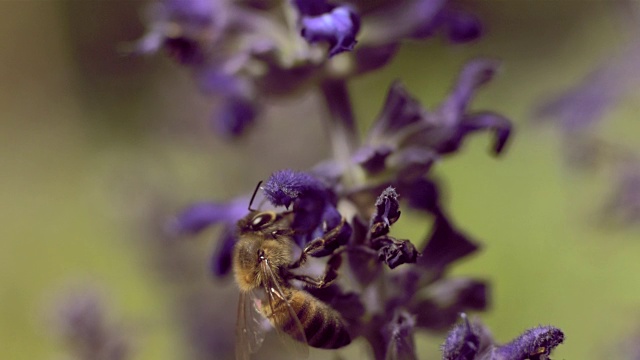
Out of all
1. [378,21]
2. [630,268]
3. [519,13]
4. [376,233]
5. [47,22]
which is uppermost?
[519,13]

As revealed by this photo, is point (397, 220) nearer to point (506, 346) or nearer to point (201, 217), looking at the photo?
point (506, 346)

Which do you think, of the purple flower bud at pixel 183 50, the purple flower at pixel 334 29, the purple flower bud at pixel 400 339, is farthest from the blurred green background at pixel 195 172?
the purple flower bud at pixel 183 50

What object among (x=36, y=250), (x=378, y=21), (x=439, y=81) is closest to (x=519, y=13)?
(x=439, y=81)

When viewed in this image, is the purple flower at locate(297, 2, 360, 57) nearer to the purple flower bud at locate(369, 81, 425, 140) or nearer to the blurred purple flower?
the purple flower bud at locate(369, 81, 425, 140)

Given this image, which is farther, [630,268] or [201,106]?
[201,106]

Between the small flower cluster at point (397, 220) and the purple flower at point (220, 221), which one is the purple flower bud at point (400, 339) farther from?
the purple flower at point (220, 221)

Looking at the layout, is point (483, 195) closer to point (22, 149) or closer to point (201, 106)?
point (201, 106)

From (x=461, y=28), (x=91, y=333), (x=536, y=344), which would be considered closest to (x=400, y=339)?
(x=536, y=344)
